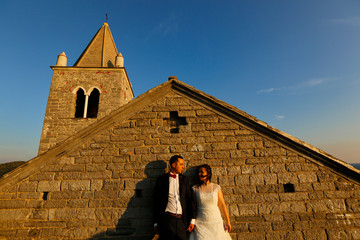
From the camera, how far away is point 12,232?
4.24m

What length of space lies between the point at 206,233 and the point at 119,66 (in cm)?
1340

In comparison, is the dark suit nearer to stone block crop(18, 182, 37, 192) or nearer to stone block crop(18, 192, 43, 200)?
stone block crop(18, 192, 43, 200)

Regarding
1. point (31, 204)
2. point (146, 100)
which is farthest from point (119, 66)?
point (31, 204)

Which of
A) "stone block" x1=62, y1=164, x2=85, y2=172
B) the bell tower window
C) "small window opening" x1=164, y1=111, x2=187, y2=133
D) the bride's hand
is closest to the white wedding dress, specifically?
the bride's hand

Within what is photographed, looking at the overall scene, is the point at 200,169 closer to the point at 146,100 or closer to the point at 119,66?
the point at 146,100

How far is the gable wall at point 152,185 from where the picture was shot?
414cm

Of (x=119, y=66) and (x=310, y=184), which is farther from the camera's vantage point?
(x=119, y=66)

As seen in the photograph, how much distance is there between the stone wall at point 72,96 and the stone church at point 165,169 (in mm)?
7869

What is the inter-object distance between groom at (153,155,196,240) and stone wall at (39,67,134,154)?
9707mm

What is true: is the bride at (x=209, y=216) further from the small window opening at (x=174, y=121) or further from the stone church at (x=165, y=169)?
the small window opening at (x=174, y=121)

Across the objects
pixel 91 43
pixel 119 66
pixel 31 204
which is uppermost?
pixel 91 43

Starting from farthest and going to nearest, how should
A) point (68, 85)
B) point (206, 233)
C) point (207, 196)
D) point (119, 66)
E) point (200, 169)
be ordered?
point (119, 66)
point (68, 85)
point (200, 169)
point (207, 196)
point (206, 233)

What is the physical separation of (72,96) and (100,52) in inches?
170

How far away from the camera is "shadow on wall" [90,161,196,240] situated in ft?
13.6
